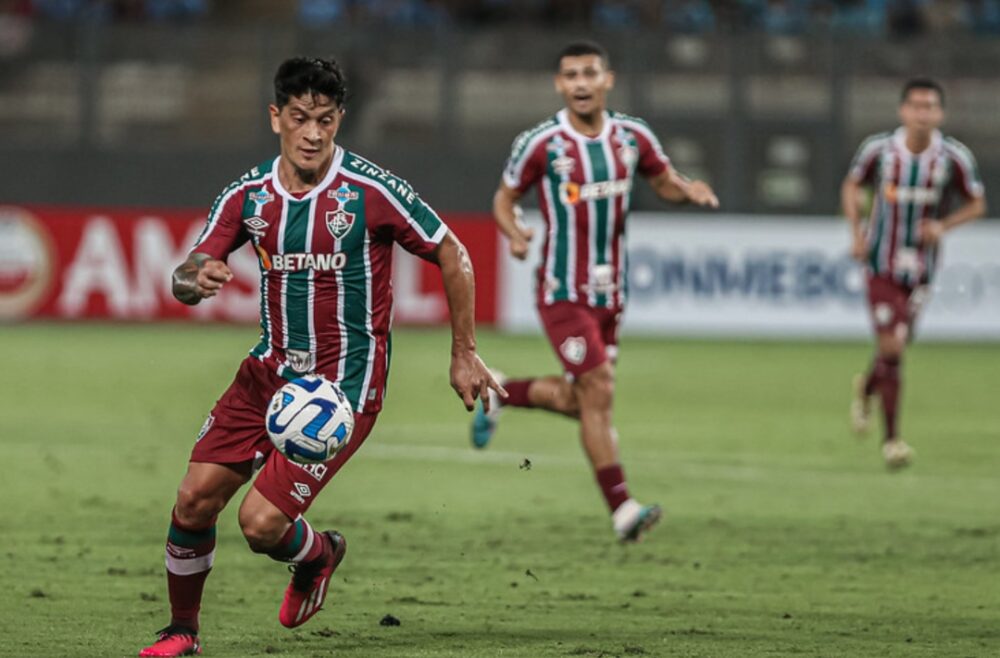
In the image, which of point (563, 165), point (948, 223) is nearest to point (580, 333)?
point (563, 165)

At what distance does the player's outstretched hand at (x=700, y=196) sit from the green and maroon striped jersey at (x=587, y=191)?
0.25 metres

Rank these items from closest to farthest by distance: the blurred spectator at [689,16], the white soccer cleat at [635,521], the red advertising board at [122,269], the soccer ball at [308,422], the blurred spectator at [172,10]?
the soccer ball at [308,422], the white soccer cleat at [635,521], the red advertising board at [122,269], the blurred spectator at [689,16], the blurred spectator at [172,10]

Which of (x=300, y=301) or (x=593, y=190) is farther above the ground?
(x=593, y=190)

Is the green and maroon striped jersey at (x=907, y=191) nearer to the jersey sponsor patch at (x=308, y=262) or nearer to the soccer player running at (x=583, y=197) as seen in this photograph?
the soccer player running at (x=583, y=197)

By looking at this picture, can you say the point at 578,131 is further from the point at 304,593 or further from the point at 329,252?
the point at 304,593

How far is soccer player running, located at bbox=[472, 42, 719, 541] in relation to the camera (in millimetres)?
9836

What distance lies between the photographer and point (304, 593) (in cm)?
689

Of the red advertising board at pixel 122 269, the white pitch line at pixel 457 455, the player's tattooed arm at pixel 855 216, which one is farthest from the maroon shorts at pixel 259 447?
the red advertising board at pixel 122 269

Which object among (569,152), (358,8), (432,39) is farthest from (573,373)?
(358,8)

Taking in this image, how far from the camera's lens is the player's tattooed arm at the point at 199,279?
598cm

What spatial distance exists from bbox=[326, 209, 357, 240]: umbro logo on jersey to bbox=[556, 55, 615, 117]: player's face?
11.1 ft

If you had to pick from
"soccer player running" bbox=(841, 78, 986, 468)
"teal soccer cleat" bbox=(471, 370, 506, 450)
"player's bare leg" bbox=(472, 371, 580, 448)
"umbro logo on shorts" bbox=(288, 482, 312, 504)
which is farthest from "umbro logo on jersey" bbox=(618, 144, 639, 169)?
"umbro logo on shorts" bbox=(288, 482, 312, 504)

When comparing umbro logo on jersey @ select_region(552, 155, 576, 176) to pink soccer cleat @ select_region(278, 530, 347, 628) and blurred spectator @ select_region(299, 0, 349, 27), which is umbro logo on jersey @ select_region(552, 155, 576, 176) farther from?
blurred spectator @ select_region(299, 0, 349, 27)

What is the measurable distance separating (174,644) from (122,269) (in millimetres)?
16310
